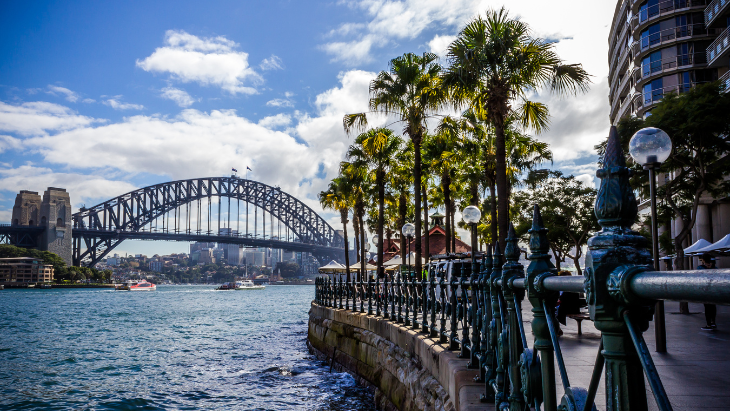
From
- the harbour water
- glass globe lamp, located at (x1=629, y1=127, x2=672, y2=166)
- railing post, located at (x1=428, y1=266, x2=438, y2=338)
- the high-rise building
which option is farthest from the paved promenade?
the high-rise building

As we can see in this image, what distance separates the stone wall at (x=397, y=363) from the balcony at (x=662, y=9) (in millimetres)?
33192

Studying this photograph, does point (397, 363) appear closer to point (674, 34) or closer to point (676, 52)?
point (676, 52)

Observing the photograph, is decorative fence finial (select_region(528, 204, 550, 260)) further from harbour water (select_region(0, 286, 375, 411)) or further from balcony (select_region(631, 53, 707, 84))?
balcony (select_region(631, 53, 707, 84))

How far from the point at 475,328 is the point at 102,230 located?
350ft

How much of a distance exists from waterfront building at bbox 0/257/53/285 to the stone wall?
94.9 m

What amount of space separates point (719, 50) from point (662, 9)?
7.49 metres

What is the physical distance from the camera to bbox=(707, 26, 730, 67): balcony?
29.0 meters

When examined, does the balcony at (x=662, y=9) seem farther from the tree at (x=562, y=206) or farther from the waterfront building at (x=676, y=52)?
the tree at (x=562, y=206)

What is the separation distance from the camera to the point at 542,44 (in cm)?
1242

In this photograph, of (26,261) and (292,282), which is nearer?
(26,261)

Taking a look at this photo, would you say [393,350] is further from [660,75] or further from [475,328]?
[660,75]

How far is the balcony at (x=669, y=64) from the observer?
3481 cm

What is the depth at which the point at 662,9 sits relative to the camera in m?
36.2

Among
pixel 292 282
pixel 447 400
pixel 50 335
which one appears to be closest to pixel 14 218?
pixel 292 282
